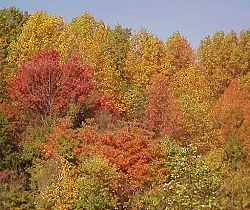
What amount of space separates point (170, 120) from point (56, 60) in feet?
35.6

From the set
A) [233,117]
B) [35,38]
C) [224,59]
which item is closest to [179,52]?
[224,59]

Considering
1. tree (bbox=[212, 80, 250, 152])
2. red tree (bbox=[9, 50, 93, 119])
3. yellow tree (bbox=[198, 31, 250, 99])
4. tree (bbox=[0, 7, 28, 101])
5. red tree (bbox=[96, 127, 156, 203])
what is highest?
tree (bbox=[0, 7, 28, 101])

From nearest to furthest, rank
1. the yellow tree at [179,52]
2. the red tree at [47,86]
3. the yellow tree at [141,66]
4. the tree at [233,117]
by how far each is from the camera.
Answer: the tree at [233,117], the red tree at [47,86], the yellow tree at [141,66], the yellow tree at [179,52]

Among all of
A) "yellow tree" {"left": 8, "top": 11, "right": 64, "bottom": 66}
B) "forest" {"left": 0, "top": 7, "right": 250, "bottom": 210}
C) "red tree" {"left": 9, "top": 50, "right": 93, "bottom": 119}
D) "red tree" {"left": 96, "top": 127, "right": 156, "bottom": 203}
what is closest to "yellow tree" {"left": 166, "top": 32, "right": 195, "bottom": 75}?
"forest" {"left": 0, "top": 7, "right": 250, "bottom": 210}

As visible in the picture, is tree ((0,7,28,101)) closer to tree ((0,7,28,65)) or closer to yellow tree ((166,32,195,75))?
tree ((0,7,28,65))

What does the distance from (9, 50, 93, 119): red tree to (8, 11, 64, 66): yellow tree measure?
6098 millimetres

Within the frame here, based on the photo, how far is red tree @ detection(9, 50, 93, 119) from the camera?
3722 cm

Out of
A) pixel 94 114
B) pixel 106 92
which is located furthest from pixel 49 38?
pixel 94 114

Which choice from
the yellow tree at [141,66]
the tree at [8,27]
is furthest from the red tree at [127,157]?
the tree at [8,27]

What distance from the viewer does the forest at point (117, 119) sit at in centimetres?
2494

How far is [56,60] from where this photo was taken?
3956 cm

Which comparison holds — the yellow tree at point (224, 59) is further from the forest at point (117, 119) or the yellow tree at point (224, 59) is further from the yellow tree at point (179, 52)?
the yellow tree at point (179, 52)

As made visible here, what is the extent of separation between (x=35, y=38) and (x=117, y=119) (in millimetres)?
12269

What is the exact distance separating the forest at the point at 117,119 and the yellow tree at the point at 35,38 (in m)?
0.11
